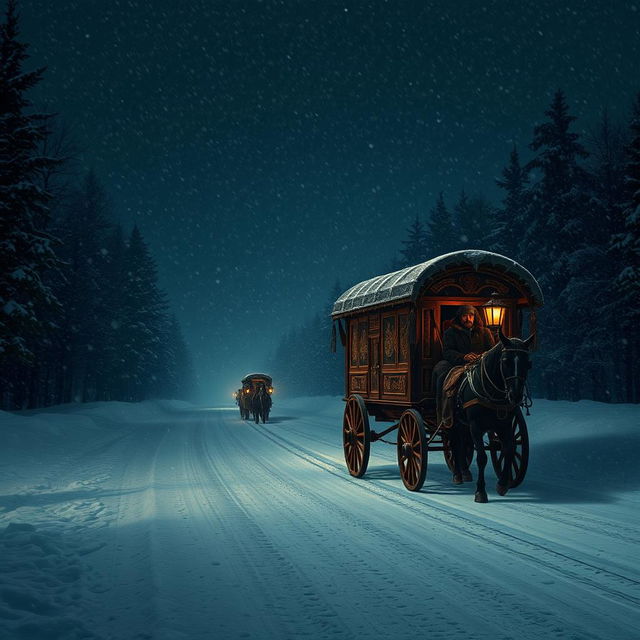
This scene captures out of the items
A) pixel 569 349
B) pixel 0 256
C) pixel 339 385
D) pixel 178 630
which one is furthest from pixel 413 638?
pixel 339 385

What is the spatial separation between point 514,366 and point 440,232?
152 ft

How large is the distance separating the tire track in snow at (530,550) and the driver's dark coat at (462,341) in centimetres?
233

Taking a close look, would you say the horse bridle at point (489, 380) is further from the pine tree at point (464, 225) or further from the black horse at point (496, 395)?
the pine tree at point (464, 225)

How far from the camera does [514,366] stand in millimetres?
9070

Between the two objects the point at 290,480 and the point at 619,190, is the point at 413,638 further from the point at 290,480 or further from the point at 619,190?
the point at 619,190

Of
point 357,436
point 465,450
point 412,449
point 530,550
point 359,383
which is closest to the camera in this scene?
point 530,550

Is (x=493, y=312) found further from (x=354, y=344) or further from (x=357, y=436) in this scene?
(x=354, y=344)

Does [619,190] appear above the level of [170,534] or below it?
above

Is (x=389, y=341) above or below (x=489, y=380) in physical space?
above

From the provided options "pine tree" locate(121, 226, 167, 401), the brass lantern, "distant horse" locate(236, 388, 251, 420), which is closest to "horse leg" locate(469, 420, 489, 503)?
the brass lantern

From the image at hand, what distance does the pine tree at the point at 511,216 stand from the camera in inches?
1494

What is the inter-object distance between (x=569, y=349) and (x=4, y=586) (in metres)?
33.0

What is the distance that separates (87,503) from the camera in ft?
31.7

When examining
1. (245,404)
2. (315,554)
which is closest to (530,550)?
(315,554)
